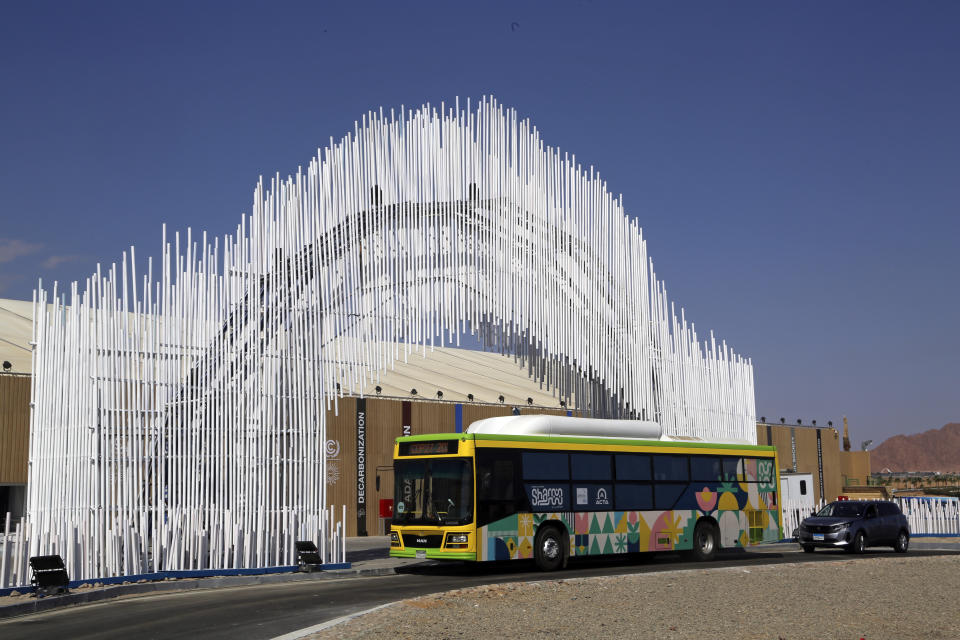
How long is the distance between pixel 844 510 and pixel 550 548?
10037 mm

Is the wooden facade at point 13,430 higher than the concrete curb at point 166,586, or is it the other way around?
the wooden facade at point 13,430

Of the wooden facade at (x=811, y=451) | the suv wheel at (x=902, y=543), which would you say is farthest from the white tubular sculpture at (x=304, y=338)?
the wooden facade at (x=811, y=451)

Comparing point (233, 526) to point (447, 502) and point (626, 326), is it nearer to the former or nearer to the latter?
point (447, 502)

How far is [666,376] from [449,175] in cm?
860

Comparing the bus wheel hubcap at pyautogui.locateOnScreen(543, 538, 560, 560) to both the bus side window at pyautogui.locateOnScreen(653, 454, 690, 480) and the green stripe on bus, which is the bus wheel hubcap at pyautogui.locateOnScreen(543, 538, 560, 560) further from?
the bus side window at pyautogui.locateOnScreen(653, 454, 690, 480)

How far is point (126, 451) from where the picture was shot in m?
17.2

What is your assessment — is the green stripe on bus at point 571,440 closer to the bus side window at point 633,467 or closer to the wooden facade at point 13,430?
the bus side window at point 633,467

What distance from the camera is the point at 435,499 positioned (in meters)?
19.5

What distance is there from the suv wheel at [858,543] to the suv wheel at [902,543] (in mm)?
1259

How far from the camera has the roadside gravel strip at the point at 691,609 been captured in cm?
1056

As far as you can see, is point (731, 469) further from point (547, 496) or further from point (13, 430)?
point (13, 430)

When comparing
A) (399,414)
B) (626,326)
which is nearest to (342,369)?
(626,326)

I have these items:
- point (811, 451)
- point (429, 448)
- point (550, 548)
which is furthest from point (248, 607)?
point (811, 451)

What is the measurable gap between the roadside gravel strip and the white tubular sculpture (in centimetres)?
617
